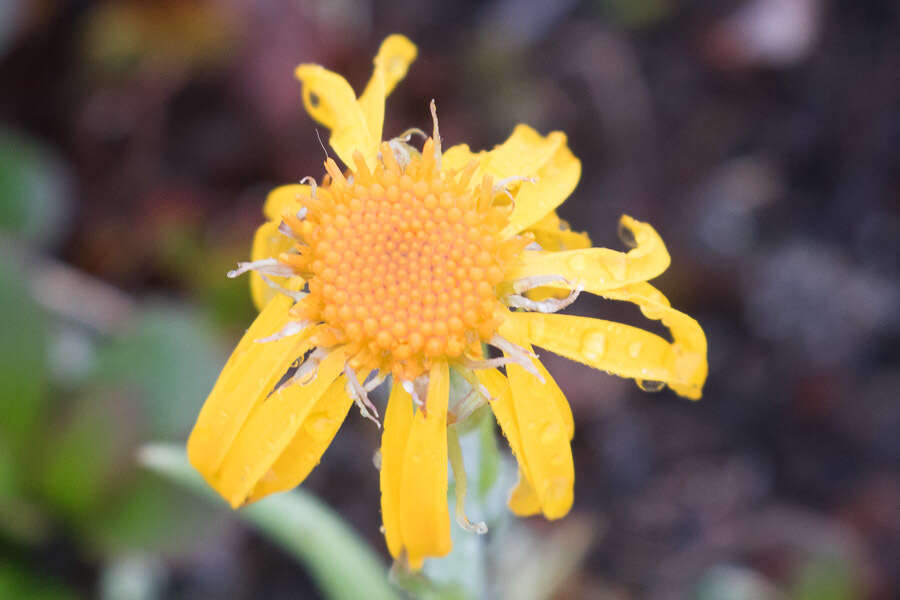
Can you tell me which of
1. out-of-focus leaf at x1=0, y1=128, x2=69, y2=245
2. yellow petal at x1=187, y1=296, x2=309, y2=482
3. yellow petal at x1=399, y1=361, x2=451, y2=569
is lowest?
out-of-focus leaf at x1=0, y1=128, x2=69, y2=245

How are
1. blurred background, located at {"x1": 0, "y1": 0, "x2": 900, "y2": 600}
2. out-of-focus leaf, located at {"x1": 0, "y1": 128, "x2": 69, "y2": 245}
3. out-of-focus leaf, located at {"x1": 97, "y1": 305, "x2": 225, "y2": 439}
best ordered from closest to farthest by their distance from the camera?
out-of-focus leaf, located at {"x1": 97, "y1": 305, "x2": 225, "y2": 439} → blurred background, located at {"x1": 0, "y1": 0, "x2": 900, "y2": 600} → out-of-focus leaf, located at {"x1": 0, "y1": 128, "x2": 69, "y2": 245}

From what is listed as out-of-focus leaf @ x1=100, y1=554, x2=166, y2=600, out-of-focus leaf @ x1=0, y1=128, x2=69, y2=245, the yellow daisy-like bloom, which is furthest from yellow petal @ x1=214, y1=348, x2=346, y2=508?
→ out-of-focus leaf @ x1=0, y1=128, x2=69, y2=245

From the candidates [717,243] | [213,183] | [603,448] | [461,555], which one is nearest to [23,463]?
[213,183]

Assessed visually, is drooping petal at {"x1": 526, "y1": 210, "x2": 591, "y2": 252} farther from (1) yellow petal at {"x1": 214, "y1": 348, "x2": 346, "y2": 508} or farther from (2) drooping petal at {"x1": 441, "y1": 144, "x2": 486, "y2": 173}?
(1) yellow petal at {"x1": 214, "y1": 348, "x2": 346, "y2": 508}

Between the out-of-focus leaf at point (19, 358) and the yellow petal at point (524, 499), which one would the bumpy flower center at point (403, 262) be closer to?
the yellow petal at point (524, 499)

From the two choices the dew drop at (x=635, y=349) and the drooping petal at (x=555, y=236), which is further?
the drooping petal at (x=555, y=236)

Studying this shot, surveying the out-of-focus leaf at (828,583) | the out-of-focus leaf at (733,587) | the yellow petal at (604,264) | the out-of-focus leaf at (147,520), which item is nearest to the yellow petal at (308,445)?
the yellow petal at (604,264)

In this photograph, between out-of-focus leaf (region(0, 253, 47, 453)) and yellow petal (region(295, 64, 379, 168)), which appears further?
out-of-focus leaf (region(0, 253, 47, 453))
